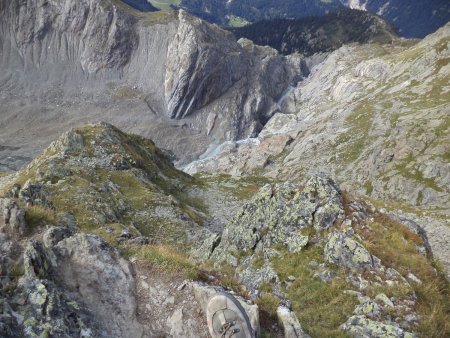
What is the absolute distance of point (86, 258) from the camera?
44.5 ft

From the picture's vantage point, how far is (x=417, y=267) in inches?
690

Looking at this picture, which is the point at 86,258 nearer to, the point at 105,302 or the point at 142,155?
the point at 105,302

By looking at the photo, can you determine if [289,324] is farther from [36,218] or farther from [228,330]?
[36,218]

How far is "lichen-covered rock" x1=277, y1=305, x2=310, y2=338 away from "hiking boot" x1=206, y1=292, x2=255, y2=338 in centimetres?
176

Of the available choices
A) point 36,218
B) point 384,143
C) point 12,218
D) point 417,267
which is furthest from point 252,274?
point 384,143

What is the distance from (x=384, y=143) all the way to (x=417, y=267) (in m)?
119

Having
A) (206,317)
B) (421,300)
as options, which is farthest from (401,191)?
(206,317)

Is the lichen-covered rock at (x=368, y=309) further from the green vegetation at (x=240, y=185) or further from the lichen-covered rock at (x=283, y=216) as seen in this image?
the green vegetation at (x=240, y=185)

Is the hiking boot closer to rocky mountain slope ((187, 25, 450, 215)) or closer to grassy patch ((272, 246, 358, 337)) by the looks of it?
grassy patch ((272, 246, 358, 337))

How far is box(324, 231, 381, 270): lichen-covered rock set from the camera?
17.7 meters

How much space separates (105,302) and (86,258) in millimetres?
1971

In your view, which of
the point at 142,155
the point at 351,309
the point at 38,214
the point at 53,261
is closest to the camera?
the point at 53,261

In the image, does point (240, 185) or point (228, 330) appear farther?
point (240, 185)

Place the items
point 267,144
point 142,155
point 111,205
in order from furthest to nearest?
point 267,144
point 142,155
point 111,205
